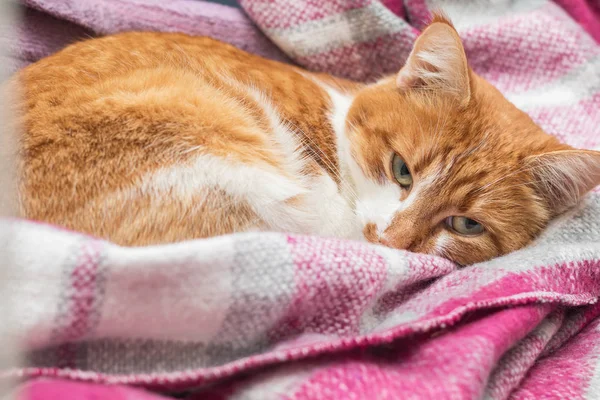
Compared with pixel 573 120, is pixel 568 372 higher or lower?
lower

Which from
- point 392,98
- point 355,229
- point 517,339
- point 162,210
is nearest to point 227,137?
point 162,210

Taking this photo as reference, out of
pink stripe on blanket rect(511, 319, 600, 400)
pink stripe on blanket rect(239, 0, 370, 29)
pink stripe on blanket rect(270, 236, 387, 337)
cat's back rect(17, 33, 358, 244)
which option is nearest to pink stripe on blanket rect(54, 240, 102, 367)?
cat's back rect(17, 33, 358, 244)

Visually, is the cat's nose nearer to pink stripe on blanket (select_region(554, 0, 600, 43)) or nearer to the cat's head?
the cat's head

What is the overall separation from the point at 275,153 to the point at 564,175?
68 cm

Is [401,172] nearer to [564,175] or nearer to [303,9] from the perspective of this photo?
[564,175]

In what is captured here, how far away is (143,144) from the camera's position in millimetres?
1182

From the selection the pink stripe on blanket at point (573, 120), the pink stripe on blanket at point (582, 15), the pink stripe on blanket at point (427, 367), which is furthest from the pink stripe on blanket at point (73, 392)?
the pink stripe on blanket at point (582, 15)

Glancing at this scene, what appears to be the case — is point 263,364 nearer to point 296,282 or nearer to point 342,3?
point 296,282

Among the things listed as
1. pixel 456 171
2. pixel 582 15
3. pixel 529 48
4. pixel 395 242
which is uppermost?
pixel 582 15

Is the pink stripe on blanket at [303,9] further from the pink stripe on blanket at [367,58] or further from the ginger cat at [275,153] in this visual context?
the ginger cat at [275,153]

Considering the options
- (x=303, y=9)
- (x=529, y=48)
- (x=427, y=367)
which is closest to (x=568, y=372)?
(x=427, y=367)

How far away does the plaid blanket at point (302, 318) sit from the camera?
87 centimetres

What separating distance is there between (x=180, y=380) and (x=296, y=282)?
244 millimetres

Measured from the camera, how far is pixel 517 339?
1.04 meters
